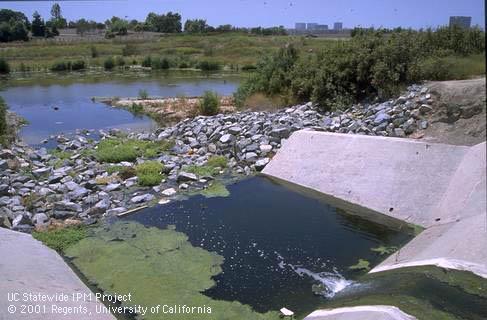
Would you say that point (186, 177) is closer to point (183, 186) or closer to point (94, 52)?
point (183, 186)

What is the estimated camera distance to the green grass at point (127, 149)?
12023mm

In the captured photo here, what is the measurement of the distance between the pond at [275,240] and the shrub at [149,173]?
121cm

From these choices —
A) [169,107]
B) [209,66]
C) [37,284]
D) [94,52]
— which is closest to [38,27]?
[94,52]

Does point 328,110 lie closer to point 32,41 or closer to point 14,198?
point 14,198

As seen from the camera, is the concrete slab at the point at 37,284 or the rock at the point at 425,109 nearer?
the concrete slab at the point at 37,284

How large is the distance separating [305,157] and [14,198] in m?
6.25

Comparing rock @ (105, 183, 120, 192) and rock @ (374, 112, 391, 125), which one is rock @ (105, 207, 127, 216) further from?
rock @ (374, 112, 391, 125)

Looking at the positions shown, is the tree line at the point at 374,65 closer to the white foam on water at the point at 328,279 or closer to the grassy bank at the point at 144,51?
the white foam on water at the point at 328,279

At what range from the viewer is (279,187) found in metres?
9.95

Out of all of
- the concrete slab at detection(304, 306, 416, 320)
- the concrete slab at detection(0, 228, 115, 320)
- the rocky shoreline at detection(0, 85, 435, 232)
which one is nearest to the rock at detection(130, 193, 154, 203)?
the rocky shoreline at detection(0, 85, 435, 232)

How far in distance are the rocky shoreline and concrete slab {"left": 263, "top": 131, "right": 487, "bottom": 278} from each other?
116 centimetres

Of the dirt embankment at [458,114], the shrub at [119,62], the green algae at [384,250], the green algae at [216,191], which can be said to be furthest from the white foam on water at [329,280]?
the shrub at [119,62]

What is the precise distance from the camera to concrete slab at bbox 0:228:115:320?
4.61 meters

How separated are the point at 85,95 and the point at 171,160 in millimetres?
20162
